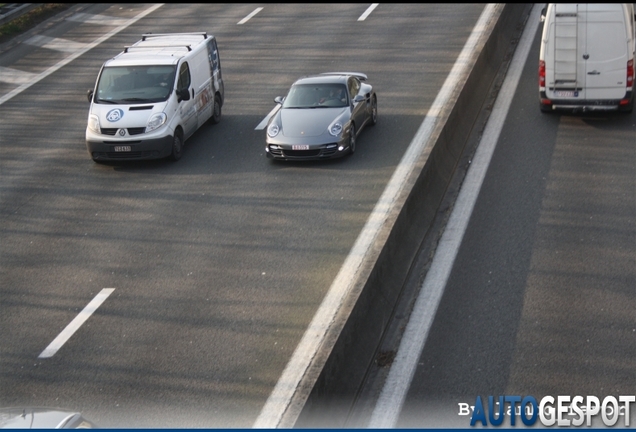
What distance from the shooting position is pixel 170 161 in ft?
60.4

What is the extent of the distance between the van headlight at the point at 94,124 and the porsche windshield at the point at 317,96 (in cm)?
390

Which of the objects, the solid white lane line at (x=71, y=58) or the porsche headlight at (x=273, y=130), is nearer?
the porsche headlight at (x=273, y=130)

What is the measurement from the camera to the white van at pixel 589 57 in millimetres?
18766

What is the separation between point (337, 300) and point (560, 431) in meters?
3.89

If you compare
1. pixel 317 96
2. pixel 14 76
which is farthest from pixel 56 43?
pixel 317 96

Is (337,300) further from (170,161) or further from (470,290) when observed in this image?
(170,161)

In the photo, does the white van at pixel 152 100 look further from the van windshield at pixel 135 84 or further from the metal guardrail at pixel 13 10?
the metal guardrail at pixel 13 10

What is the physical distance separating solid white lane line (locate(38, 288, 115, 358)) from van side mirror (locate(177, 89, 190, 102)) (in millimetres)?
6842

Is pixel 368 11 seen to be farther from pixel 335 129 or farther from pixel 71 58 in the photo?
pixel 335 129

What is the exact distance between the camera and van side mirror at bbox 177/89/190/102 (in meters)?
18.6

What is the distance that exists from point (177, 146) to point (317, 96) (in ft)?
10.4

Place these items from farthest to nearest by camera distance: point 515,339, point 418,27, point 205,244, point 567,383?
point 418,27 → point 205,244 → point 515,339 → point 567,383

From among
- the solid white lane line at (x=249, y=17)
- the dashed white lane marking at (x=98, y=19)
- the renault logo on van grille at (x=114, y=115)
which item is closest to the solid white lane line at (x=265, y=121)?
the renault logo on van grille at (x=114, y=115)

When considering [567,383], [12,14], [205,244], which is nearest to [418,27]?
[12,14]
